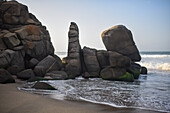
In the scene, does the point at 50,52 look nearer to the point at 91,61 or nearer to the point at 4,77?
the point at 91,61

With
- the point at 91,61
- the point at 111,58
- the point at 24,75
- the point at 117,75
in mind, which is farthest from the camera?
the point at 91,61

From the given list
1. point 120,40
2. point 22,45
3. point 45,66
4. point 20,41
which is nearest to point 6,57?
point 22,45

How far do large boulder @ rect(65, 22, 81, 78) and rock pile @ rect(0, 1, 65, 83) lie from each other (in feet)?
4.11

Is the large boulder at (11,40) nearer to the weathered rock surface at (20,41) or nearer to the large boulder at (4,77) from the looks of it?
the weathered rock surface at (20,41)

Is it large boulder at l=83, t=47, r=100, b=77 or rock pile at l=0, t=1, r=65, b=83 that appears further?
large boulder at l=83, t=47, r=100, b=77

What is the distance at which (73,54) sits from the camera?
20.2m

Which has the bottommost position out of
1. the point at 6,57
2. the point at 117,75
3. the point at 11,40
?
the point at 117,75

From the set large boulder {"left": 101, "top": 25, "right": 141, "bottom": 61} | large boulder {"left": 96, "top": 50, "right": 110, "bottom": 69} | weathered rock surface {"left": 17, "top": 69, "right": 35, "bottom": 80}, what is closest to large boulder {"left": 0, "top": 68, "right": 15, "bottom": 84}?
weathered rock surface {"left": 17, "top": 69, "right": 35, "bottom": 80}

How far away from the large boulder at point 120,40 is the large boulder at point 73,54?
405cm

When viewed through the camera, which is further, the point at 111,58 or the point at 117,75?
the point at 111,58

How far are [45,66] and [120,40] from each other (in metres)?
10.8

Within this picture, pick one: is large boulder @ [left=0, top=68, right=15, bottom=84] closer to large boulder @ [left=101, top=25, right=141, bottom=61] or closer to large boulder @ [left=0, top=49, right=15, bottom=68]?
large boulder @ [left=0, top=49, right=15, bottom=68]

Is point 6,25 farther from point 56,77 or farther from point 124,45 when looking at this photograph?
point 124,45

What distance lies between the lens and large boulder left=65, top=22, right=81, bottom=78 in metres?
18.8
